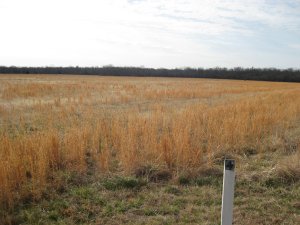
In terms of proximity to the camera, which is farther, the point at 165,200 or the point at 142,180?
the point at 142,180

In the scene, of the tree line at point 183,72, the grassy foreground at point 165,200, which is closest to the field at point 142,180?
the grassy foreground at point 165,200

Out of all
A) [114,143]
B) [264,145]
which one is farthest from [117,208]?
[264,145]

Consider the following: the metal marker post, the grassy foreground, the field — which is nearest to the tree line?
the field

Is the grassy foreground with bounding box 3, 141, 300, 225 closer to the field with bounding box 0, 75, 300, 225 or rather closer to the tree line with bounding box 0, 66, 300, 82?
the field with bounding box 0, 75, 300, 225

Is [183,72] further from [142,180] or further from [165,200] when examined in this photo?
[165,200]

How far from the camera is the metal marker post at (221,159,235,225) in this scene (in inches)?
119

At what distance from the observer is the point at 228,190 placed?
3.06 meters

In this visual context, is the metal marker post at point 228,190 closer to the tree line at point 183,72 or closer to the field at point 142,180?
the field at point 142,180

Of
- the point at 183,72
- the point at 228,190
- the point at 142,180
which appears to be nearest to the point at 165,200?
the point at 142,180

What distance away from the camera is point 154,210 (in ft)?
13.7

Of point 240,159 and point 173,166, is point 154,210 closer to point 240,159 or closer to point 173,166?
point 173,166

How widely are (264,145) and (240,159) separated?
4.34 ft

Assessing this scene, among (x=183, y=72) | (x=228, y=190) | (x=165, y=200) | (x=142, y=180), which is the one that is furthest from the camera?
(x=183, y=72)

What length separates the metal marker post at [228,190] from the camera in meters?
3.01
